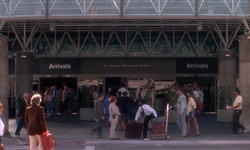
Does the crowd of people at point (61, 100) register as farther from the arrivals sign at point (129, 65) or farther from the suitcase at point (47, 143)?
the suitcase at point (47, 143)

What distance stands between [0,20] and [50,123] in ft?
25.5

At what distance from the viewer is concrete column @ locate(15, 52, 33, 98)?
35688mm

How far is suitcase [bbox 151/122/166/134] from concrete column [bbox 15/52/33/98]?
14.6 meters

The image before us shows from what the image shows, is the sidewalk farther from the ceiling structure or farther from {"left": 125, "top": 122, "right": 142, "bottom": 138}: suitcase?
the ceiling structure

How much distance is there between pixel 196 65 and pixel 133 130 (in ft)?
54.2

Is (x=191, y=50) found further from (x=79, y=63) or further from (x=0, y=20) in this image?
(x=0, y=20)

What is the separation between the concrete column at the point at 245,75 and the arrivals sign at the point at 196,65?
13.5m

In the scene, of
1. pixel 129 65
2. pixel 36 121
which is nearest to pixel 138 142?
pixel 36 121

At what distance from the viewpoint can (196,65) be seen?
39.1 meters

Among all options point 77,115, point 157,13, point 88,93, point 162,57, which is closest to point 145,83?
point 162,57

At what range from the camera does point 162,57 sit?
127 ft

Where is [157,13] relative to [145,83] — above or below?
above

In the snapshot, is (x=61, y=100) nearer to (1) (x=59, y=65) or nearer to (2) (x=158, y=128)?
(1) (x=59, y=65)

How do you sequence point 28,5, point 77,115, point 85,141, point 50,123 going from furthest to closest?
point 77,115 < point 50,123 < point 28,5 < point 85,141
